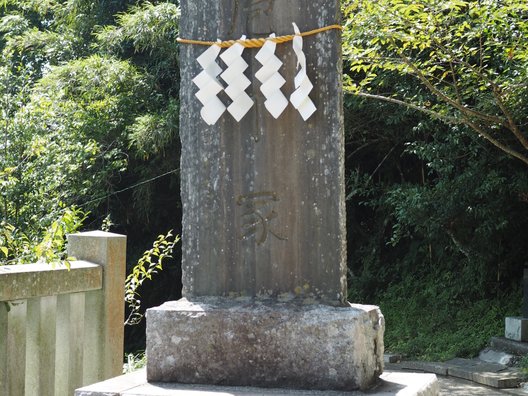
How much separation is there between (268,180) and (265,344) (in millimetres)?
519

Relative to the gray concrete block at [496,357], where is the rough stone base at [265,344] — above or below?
above

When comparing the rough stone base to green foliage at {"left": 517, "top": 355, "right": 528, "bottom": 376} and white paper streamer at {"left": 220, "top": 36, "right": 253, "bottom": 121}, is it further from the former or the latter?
green foliage at {"left": 517, "top": 355, "right": 528, "bottom": 376}

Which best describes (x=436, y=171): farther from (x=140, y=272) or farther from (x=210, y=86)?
(x=210, y=86)

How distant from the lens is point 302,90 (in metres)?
2.48

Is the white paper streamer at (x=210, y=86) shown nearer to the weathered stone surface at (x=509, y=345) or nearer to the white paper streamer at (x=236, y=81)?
the white paper streamer at (x=236, y=81)

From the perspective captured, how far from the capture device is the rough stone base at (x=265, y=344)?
237 cm

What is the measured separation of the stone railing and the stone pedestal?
631 cm

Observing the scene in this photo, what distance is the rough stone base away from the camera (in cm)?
237

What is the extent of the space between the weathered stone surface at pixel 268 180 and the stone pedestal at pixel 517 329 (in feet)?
22.4

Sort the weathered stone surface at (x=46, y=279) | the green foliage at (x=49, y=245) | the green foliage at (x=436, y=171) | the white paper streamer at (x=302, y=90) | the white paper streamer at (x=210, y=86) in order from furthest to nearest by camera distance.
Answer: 1. the green foliage at (x=436, y=171)
2. the green foliage at (x=49, y=245)
3. the weathered stone surface at (x=46, y=279)
4. the white paper streamer at (x=210, y=86)
5. the white paper streamer at (x=302, y=90)

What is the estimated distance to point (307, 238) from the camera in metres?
2.50

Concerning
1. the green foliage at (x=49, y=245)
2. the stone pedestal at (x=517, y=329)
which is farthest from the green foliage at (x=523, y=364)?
the green foliage at (x=49, y=245)

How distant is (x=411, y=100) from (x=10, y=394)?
6624mm

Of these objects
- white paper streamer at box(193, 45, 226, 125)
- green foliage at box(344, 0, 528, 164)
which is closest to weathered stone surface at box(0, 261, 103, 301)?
white paper streamer at box(193, 45, 226, 125)
